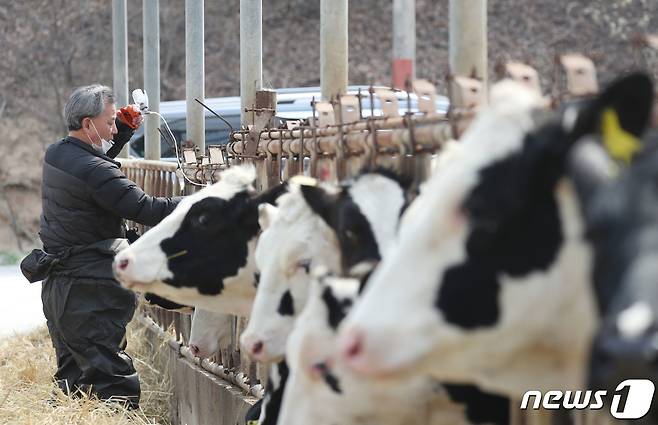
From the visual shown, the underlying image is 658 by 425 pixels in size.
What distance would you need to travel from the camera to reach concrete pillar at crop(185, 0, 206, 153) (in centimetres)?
1113

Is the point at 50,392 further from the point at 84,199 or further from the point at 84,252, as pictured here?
the point at 84,199

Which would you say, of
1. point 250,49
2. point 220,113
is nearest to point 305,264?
point 250,49

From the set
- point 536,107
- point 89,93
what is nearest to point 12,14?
point 89,93

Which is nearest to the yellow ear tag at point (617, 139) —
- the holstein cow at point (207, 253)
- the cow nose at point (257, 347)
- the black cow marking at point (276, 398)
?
the cow nose at point (257, 347)

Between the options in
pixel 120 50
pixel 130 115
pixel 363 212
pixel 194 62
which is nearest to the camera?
pixel 363 212

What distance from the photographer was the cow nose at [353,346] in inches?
109

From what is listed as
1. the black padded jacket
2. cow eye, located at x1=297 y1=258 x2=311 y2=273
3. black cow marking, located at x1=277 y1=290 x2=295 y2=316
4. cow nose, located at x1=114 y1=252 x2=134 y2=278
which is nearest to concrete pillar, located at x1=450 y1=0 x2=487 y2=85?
cow eye, located at x1=297 y1=258 x2=311 y2=273

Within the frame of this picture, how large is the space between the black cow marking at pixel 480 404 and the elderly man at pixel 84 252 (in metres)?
4.05

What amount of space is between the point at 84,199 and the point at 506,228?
5.03 meters

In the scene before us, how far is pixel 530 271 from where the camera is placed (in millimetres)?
2746

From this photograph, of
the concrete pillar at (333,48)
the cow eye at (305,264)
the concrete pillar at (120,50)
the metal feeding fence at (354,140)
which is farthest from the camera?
the concrete pillar at (120,50)

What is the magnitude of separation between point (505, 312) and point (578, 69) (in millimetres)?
1034

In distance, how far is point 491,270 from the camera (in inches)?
110

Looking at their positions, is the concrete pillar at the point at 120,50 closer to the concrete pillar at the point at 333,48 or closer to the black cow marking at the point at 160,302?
the concrete pillar at the point at 333,48
